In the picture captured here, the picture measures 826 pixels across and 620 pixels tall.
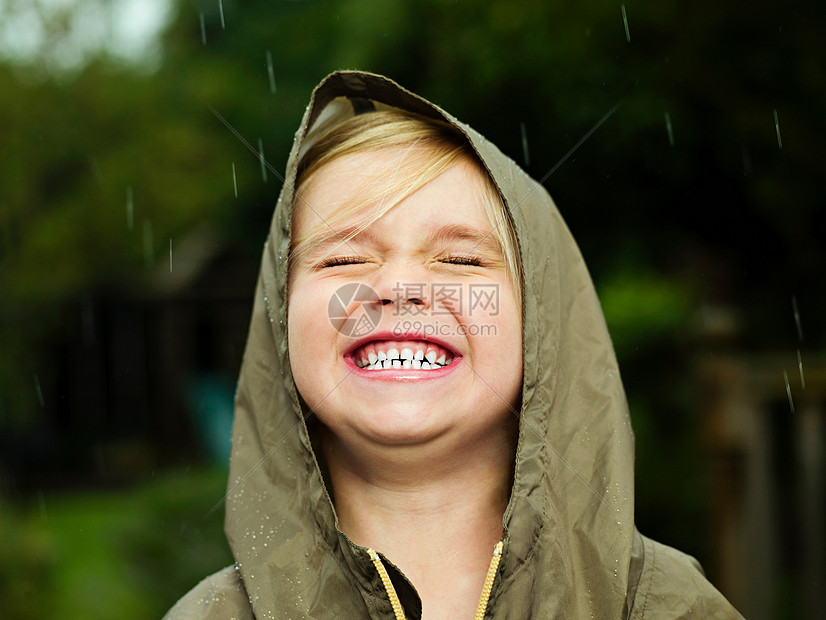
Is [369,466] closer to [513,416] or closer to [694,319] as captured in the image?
[513,416]

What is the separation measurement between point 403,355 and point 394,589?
1.55 ft

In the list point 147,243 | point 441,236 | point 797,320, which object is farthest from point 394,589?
point 147,243

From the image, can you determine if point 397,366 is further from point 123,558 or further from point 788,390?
point 123,558

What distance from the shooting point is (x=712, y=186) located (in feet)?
13.8

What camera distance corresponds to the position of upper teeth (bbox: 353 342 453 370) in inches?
70.5

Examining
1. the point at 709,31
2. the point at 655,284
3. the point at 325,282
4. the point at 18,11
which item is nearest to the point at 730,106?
the point at 709,31

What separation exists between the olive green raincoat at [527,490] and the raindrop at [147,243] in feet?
36.6

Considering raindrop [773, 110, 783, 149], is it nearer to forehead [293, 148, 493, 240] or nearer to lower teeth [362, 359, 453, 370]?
forehead [293, 148, 493, 240]

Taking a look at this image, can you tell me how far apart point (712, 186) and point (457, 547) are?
2939 mm

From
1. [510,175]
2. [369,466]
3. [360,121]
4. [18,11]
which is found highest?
[18,11]

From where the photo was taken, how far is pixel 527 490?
5.76 feet

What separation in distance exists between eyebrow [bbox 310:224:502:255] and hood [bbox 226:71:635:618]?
0.23ft

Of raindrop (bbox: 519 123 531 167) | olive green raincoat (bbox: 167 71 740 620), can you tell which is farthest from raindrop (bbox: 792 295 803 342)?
olive green raincoat (bbox: 167 71 740 620)

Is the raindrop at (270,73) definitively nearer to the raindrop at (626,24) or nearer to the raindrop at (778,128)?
the raindrop at (626,24)
